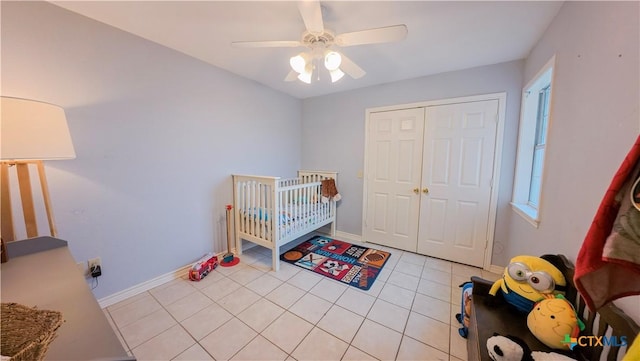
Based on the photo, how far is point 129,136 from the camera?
1891 mm

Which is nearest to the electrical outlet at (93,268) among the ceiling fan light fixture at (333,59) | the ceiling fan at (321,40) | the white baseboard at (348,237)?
the ceiling fan at (321,40)

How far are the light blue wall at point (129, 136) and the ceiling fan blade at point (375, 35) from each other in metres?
1.73

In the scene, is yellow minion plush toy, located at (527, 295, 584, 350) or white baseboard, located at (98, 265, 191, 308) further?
white baseboard, located at (98, 265, 191, 308)

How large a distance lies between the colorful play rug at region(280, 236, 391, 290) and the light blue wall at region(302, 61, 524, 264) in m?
0.49

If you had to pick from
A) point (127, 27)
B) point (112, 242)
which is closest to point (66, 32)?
point (127, 27)

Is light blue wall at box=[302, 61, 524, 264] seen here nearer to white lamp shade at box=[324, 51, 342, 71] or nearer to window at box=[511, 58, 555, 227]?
window at box=[511, 58, 555, 227]

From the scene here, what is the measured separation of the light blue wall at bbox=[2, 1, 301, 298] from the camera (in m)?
1.52

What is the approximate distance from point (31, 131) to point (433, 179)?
3350 mm

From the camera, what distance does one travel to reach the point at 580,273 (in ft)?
1.77

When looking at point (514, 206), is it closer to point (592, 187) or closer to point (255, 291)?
point (592, 187)

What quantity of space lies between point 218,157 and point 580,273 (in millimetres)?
2836

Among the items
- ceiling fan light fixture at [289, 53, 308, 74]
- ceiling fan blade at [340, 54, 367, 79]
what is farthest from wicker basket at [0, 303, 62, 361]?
ceiling fan blade at [340, 54, 367, 79]

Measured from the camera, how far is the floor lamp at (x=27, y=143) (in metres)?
1.06

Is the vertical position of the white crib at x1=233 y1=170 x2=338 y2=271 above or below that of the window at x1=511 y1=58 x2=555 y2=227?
below
